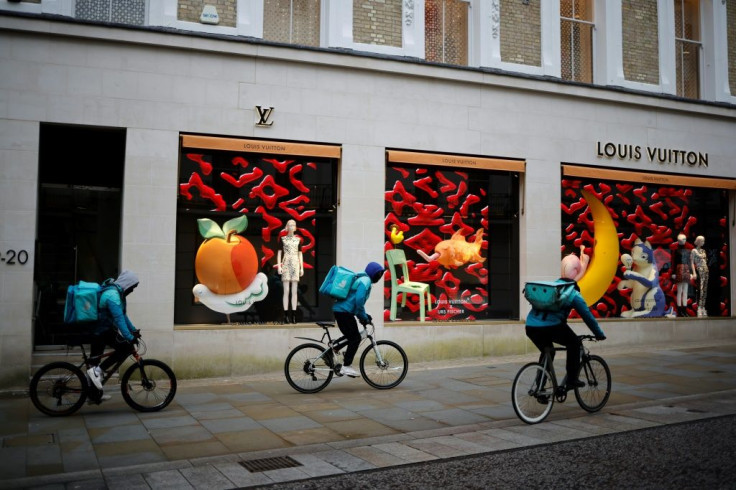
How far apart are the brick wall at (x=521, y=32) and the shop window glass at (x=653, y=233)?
110 inches

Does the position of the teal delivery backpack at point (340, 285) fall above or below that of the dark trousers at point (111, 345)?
above

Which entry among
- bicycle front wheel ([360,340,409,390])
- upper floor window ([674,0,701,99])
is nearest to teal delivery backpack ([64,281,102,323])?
bicycle front wheel ([360,340,409,390])

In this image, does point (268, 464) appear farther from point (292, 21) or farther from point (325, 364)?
point (292, 21)

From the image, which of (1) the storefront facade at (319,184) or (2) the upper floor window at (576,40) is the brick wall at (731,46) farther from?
(2) the upper floor window at (576,40)

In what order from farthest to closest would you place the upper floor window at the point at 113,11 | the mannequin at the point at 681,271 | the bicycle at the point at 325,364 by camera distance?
the mannequin at the point at 681,271, the upper floor window at the point at 113,11, the bicycle at the point at 325,364

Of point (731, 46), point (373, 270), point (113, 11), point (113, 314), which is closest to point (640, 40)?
point (731, 46)

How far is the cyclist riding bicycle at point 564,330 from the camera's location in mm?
7340

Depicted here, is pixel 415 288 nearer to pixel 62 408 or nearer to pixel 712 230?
pixel 62 408

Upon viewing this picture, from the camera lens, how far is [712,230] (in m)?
15.9

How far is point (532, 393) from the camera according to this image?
7.41 meters

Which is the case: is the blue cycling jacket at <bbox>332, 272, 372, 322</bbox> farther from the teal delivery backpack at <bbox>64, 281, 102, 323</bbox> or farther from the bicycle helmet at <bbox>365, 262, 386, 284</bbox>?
the teal delivery backpack at <bbox>64, 281, 102, 323</bbox>

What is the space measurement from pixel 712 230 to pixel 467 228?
6786mm

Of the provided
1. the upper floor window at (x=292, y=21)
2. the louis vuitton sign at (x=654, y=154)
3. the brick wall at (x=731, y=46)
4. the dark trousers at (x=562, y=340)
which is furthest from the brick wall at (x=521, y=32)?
the dark trousers at (x=562, y=340)

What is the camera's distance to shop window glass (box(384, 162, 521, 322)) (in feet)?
42.4
